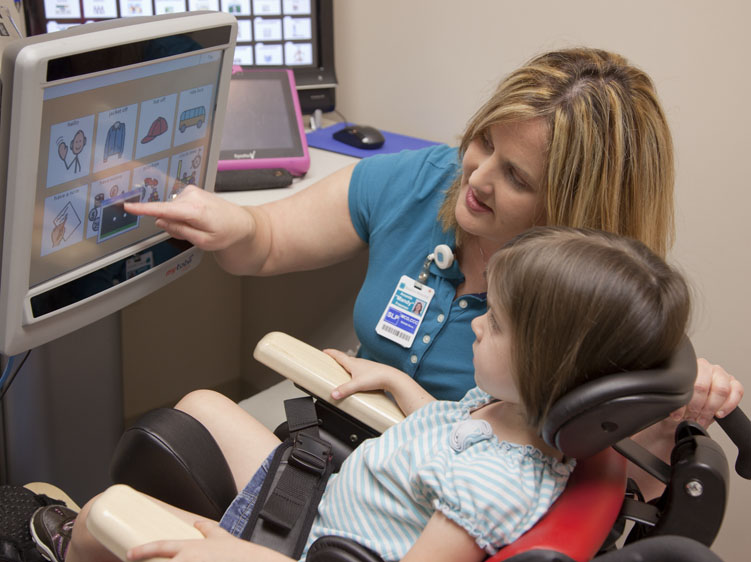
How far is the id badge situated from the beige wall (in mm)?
668

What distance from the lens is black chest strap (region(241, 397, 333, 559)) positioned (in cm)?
98

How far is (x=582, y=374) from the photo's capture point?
2.60ft

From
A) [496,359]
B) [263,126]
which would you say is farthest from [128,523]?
[263,126]

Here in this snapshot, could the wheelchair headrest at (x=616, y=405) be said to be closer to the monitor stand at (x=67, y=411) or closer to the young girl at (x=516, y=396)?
the young girl at (x=516, y=396)

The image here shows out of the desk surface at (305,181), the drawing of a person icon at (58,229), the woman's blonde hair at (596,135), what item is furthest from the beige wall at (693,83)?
the drawing of a person icon at (58,229)

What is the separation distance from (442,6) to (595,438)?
1497 mm

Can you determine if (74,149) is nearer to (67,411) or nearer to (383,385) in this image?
(383,385)

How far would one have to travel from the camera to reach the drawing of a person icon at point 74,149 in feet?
3.13

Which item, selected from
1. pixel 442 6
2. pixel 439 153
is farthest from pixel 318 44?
pixel 439 153

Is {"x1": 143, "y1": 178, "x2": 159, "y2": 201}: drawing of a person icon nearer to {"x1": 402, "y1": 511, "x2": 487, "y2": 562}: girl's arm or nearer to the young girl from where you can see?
the young girl

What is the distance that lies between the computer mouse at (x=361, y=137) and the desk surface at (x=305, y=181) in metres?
0.06

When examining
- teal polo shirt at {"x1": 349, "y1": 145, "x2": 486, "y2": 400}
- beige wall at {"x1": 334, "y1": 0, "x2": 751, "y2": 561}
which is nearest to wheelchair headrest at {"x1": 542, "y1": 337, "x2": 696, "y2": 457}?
teal polo shirt at {"x1": 349, "y1": 145, "x2": 486, "y2": 400}

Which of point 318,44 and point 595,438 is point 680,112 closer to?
point 318,44

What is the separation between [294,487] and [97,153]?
498mm
